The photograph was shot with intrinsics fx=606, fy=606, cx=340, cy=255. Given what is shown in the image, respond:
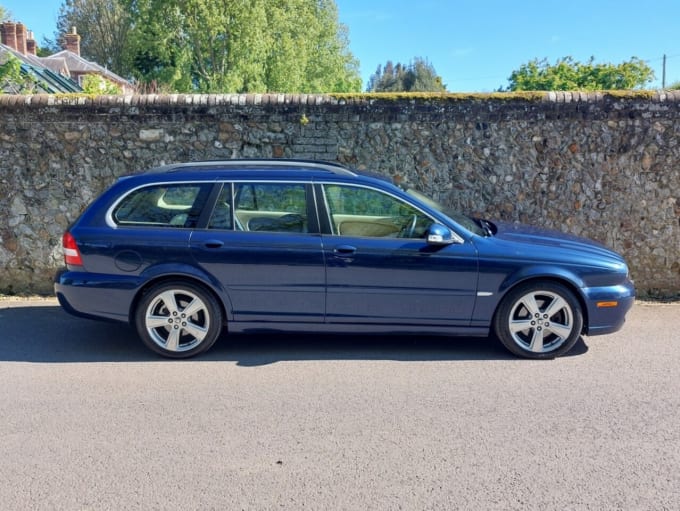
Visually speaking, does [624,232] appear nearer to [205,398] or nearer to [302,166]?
[302,166]

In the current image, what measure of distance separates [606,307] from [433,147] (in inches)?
123

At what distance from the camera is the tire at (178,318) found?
17.0ft

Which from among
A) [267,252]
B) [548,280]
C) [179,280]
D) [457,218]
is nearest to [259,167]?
[267,252]

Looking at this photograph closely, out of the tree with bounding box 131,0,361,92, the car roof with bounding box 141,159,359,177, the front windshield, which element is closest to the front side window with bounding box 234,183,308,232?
the car roof with bounding box 141,159,359,177

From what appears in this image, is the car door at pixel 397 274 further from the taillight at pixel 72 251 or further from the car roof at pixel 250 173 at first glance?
the taillight at pixel 72 251

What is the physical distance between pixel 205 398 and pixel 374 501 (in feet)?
5.75

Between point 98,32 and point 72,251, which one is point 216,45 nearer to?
point 72,251

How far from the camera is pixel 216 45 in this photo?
2588cm

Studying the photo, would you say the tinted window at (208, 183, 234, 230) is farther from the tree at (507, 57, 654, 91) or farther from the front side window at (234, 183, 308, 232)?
the tree at (507, 57, 654, 91)

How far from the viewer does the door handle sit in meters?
5.07

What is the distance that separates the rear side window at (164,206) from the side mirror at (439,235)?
6.41ft

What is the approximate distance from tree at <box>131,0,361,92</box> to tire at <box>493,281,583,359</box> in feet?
74.4

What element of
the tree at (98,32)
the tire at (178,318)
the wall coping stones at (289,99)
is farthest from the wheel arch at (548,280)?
the tree at (98,32)

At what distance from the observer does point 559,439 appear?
3.74 m
